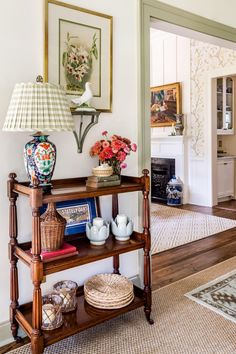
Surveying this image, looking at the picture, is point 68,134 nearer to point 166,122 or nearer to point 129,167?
point 129,167

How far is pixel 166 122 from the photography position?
6.32 meters

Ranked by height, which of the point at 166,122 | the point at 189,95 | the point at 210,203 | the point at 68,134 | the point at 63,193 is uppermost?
the point at 189,95

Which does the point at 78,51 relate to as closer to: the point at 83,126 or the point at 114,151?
the point at 83,126

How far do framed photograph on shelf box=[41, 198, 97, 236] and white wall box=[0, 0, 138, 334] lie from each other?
18cm

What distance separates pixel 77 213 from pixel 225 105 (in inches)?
197

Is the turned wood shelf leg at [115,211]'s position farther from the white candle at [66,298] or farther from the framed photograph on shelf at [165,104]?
the framed photograph on shelf at [165,104]

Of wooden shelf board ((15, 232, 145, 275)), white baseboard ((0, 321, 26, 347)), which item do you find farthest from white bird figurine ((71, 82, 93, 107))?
white baseboard ((0, 321, 26, 347))

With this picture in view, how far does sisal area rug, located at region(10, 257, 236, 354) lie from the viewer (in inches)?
72.9

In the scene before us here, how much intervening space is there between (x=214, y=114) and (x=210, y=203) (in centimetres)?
154

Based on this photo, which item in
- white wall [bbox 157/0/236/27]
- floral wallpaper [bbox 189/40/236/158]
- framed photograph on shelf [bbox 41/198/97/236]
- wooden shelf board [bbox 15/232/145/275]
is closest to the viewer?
wooden shelf board [bbox 15/232/145/275]

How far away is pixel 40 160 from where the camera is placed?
1.69m

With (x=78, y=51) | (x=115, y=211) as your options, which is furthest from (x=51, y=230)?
(x=78, y=51)

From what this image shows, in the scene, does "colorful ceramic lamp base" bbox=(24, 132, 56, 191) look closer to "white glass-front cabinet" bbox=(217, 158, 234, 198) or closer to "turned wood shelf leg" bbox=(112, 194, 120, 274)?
"turned wood shelf leg" bbox=(112, 194, 120, 274)

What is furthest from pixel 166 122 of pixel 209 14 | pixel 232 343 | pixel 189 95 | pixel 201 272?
pixel 232 343
